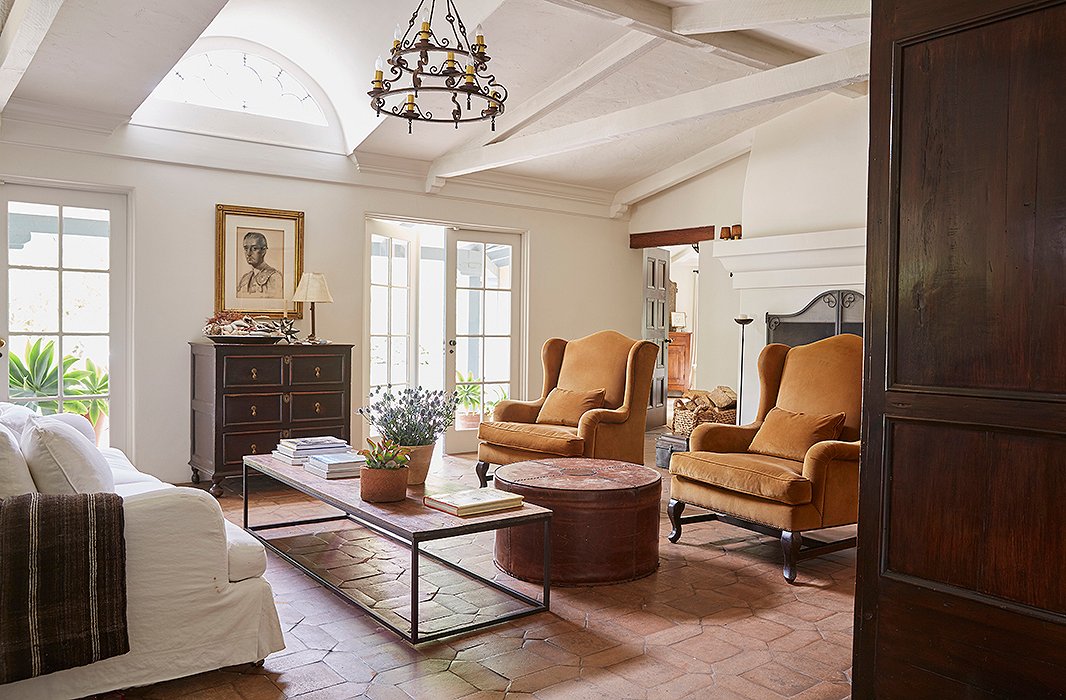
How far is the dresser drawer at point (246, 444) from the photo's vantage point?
5.29 m

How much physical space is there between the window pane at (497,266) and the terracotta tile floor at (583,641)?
3630mm

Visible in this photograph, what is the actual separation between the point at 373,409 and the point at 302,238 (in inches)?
119

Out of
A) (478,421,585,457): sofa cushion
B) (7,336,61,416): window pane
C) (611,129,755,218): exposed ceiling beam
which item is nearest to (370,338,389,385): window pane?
(478,421,585,457): sofa cushion

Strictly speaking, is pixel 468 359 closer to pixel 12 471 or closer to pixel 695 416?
pixel 695 416

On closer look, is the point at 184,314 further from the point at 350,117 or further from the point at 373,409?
the point at 373,409

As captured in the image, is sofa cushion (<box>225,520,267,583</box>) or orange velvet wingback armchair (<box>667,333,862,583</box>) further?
orange velvet wingback armchair (<box>667,333,862,583</box>)

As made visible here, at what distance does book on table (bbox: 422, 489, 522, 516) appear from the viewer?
3.10 metres

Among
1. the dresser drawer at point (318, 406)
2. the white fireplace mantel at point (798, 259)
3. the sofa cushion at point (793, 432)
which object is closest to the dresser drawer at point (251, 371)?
the dresser drawer at point (318, 406)

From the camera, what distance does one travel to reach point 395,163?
21.3 feet

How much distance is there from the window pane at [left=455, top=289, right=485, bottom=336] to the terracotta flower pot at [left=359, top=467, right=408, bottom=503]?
396 cm

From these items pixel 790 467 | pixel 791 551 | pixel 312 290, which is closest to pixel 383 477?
pixel 791 551

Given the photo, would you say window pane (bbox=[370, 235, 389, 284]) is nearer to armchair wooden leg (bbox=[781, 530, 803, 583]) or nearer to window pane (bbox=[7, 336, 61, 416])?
window pane (bbox=[7, 336, 61, 416])

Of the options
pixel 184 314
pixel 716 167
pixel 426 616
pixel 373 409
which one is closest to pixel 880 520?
pixel 426 616

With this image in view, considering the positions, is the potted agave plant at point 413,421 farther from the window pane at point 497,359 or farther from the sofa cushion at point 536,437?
the window pane at point 497,359
